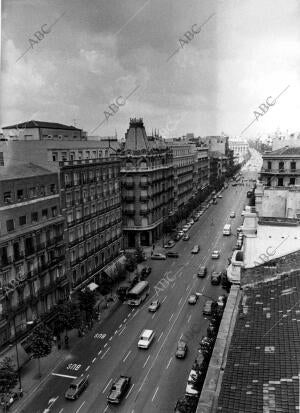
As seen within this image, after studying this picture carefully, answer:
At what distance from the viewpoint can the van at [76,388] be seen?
58.2 feet

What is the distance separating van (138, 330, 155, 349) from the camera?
2193cm

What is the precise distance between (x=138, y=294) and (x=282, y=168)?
638 inches

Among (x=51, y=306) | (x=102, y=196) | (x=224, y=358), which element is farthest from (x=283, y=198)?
(x=102, y=196)

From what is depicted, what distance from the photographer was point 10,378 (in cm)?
1706

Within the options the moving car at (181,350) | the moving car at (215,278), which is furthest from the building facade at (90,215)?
the moving car at (181,350)

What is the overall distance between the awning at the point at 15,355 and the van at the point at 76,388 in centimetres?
329

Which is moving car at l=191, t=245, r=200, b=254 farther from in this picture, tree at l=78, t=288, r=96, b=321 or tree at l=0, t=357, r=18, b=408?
tree at l=0, t=357, r=18, b=408

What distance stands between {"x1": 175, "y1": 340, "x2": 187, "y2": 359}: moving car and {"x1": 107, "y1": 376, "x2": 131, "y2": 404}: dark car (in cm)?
318

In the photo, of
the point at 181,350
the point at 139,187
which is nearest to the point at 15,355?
the point at 181,350

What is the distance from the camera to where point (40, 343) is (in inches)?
768

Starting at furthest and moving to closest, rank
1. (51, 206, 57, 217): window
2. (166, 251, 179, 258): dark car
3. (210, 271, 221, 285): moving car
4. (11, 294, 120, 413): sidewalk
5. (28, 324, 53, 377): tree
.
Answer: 1. (166, 251, 179, 258): dark car
2. (210, 271, 221, 285): moving car
3. (51, 206, 57, 217): window
4. (28, 324, 53, 377): tree
5. (11, 294, 120, 413): sidewalk

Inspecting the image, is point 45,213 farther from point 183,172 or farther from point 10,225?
point 183,172

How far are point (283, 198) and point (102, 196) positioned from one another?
1821 centimetres

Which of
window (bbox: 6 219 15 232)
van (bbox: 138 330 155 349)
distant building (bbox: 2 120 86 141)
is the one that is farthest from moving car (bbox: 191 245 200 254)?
window (bbox: 6 219 15 232)
